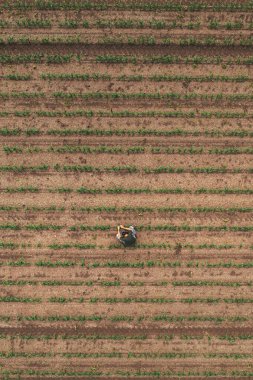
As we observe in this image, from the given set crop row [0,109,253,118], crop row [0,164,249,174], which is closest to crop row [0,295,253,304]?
crop row [0,164,249,174]

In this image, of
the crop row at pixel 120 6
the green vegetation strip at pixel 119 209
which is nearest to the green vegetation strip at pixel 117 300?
the green vegetation strip at pixel 119 209

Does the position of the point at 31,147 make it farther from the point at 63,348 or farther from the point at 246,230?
the point at 246,230

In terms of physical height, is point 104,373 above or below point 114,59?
below

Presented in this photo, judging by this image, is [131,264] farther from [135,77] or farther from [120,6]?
[120,6]

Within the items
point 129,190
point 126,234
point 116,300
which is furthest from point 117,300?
point 129,190

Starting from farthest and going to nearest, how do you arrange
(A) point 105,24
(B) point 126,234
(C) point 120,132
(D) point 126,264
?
(D) point 126,264 < (C) point 120,132 < (A) point 105,24 < (B) point 126,234

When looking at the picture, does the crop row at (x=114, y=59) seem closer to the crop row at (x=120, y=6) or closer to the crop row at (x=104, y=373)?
the crop row at (x=120, y=6)

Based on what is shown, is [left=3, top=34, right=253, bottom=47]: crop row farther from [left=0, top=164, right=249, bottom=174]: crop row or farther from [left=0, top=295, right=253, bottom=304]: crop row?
[left=0, top=295, right=253, bottom=304]: crop row

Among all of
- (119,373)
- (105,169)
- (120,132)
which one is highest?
(120,132)

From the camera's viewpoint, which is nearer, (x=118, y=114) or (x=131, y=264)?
(x=118, y=114)
